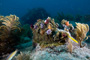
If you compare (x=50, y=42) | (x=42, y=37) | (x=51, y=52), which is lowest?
(x=51, y=52)

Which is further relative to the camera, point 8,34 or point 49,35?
point 8,34

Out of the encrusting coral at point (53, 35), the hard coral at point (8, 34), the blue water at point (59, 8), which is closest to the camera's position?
the encrusting coral at point (53, 35)

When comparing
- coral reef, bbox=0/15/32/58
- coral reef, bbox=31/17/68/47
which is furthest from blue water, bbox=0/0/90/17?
coral reef, bbox=31/17/68/47

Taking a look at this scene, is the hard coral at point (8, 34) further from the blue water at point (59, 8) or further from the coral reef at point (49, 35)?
the blue water at point (59, 8)

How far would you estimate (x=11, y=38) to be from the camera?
4484 mm

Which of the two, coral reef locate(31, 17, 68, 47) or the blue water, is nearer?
coral reef locate(31, 17, 68, 47)

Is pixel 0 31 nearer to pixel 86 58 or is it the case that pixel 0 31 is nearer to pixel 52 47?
pixel 52 47

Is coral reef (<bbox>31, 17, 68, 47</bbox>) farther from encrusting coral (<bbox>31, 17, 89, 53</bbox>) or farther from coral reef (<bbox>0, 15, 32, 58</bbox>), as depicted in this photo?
coral reef (<bbox>0, 15, 32, 58</bbox>)

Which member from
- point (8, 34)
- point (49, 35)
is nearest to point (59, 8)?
point (8, 34)

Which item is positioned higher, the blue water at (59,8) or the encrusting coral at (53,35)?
the blue water at (59,8)

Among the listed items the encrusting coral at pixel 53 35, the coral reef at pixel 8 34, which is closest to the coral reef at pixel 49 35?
the encrusting coral at pixel 53 35

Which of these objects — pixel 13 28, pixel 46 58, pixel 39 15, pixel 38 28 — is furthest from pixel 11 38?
pixel 39 15

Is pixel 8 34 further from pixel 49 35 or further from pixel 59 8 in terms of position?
pixel 59 8

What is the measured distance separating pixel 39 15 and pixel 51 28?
1691 centimetres
